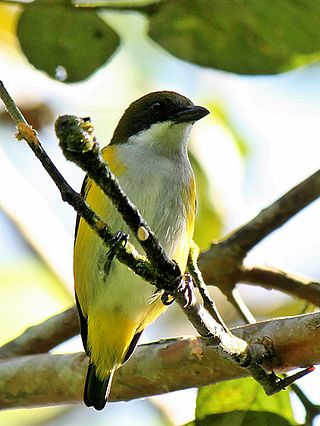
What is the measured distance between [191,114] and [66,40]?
0.65 meters

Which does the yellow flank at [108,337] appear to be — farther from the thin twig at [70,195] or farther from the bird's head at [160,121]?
the thin twig at [70,195]

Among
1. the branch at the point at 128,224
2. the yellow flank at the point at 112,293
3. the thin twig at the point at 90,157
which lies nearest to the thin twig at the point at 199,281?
the branch at the point at 128,224

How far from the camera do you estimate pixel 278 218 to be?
4.34 metres

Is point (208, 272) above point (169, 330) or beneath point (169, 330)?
above

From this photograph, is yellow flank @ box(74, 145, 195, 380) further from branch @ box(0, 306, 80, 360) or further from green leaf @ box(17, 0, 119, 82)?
green leaf @ box(17, 0, 119, 82)

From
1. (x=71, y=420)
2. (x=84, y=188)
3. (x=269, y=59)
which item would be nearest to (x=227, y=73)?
(x=269, y=59)

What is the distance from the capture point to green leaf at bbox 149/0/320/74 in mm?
4020

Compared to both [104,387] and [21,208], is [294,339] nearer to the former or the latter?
[104,387]

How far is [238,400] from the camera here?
3596 millimetres

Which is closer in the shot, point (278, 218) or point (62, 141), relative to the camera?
point (62, 141)

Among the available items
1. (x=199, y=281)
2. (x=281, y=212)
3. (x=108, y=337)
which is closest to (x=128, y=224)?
(x=199, y=281)

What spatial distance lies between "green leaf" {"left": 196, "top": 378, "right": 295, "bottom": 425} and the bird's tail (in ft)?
1.25

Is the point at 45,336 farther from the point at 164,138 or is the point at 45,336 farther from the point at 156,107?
the point at 156,107

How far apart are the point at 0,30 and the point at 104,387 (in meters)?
3.10
